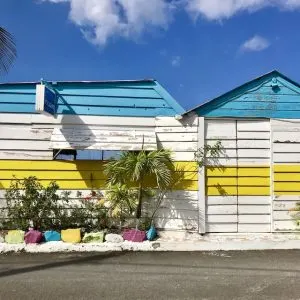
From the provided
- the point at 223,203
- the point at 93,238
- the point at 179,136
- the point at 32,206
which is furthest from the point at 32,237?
the point at 223,203

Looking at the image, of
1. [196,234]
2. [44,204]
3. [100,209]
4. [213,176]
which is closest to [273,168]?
[213,176]

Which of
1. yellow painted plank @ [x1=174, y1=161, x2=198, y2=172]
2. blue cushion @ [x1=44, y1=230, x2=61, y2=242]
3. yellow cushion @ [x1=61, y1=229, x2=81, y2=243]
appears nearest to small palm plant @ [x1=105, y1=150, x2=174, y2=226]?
yellow painted plank @ [x1=174, y1=161, x2=198, y2=172]

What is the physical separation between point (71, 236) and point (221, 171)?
3.87 m

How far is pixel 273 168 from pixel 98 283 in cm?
596

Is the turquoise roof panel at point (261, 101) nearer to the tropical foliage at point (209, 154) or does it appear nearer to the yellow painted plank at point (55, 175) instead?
the tropical foliage at point (209, 154)

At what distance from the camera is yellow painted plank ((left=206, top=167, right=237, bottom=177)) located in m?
11.9

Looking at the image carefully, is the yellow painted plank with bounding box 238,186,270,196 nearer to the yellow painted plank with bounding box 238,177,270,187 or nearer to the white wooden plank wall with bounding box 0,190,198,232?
the yellow painted plank with bounding box 238,177,270,187

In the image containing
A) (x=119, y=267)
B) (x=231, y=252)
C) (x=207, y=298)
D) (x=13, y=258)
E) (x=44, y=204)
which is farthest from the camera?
(x=44, y=204)

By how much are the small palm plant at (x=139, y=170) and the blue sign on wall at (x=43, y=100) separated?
1.90 m

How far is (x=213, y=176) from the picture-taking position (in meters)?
11.9

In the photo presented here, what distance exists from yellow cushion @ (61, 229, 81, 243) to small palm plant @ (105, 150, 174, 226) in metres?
1.41

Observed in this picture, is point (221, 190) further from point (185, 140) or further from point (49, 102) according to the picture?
point (49, 102)

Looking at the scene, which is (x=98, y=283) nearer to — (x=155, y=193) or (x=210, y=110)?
(x=155, y=193)

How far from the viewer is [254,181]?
12.0 m
